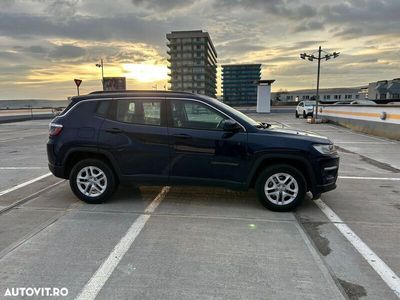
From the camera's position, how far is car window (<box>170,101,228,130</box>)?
210 inches

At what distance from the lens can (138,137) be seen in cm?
540

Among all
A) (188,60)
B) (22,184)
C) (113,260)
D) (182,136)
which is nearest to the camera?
(113,260)

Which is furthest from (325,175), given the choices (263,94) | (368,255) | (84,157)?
(263,94)

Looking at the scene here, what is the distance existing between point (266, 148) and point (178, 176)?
57.7 inches

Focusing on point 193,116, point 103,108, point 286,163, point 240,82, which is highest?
point 240,82

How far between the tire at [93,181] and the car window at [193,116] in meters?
1.41

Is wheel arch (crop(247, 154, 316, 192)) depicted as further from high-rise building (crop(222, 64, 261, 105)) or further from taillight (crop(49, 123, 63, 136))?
high-rise building (crop(222, 64, 261, 105))

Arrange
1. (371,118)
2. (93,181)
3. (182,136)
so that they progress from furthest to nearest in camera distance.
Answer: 1. (371,118)
2. (93,181)
3. (182,136)

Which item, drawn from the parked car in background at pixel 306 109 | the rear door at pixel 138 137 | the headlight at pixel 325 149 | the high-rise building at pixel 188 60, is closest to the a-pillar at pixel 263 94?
the parked car in background at pixel 306 109

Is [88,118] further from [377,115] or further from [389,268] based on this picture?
[377,115]

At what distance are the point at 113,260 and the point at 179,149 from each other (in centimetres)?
213

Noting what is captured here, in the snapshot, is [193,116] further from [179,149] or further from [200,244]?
[200,244]

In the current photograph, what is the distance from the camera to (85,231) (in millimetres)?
4461

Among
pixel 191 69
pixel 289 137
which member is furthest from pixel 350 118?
pixel 191 69
